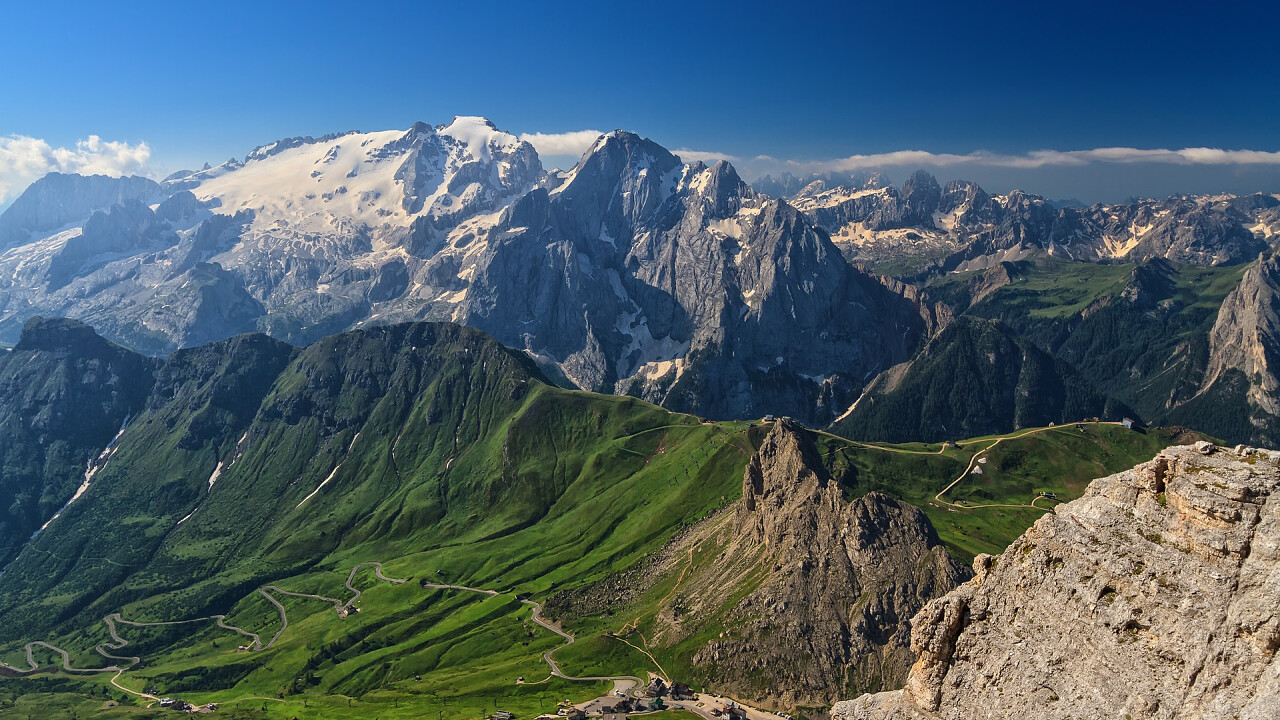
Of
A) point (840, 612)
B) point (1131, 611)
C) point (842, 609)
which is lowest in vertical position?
point (840, 612)

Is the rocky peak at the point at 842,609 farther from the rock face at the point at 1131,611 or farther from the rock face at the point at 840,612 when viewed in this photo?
the rock face at the point at 1131,611

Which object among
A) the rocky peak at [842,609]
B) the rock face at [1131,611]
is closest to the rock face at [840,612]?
the rocky peak at [842,609]

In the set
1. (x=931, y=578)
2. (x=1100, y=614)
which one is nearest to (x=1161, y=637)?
(x=1100, y=614)

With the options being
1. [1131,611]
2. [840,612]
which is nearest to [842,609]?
[840,612]

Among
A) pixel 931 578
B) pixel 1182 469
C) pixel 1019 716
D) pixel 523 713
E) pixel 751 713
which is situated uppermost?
pixel 1182 469

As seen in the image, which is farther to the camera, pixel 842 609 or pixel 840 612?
pixel 842 609

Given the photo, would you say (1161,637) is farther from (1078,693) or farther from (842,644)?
(842,644)

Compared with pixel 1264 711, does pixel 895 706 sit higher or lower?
lower

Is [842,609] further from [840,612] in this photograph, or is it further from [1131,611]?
[1131,611]
